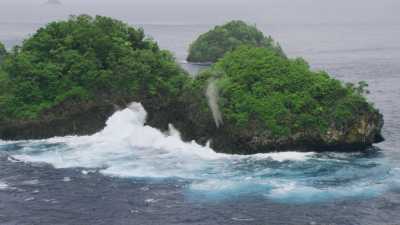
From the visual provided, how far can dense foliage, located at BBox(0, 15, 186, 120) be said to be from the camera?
359 feet

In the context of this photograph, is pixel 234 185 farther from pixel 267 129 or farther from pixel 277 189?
pixel 267 129

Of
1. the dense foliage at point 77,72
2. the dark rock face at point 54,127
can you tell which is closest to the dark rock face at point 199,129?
the dark rock face at point 54,127

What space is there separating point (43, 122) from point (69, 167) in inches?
771

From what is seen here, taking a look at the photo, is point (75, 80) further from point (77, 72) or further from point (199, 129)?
point (199, 129)

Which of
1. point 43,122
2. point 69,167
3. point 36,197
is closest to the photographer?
point 36,197

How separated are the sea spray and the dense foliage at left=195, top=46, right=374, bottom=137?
0.78 m

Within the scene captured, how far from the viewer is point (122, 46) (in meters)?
115

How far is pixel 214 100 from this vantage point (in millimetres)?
100812

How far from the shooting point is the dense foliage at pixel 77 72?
109438 millimetres

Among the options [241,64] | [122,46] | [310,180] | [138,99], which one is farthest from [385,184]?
[122,46]

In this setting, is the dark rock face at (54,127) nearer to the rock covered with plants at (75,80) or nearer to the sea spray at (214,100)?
the rock covered with plants at (75,80)

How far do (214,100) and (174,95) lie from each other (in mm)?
11397

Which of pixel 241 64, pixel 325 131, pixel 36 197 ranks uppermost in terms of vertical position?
pixel 241 64

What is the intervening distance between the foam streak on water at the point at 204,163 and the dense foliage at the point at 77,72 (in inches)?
219
